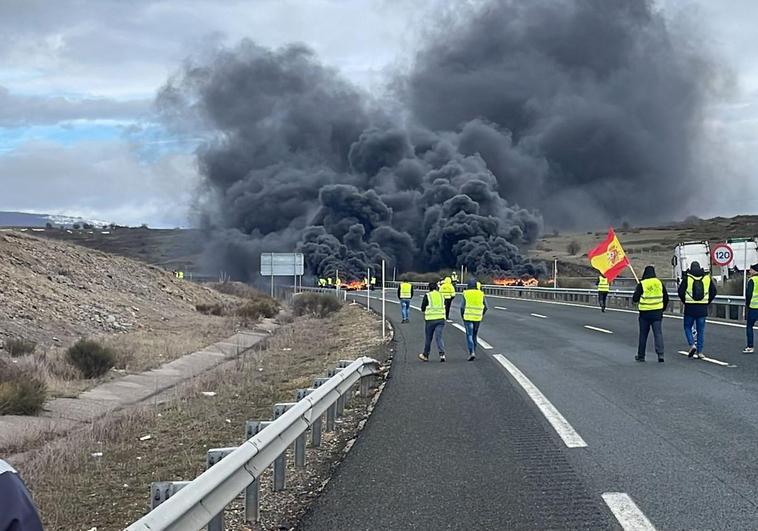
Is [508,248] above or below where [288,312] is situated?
above

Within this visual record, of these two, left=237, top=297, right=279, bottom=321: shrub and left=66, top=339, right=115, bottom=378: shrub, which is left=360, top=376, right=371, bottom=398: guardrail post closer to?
left=66, top=339, right=115, bottom=378: shrub

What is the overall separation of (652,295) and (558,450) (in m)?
7.43

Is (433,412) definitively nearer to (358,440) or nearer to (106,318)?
(358,440)

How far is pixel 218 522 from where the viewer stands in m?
4.49

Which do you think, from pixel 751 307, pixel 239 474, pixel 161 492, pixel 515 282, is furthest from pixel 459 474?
pixel 515 282

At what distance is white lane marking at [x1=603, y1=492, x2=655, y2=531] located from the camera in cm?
476

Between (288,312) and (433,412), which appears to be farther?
(288,312)

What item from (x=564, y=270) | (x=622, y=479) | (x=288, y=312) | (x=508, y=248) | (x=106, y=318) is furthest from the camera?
(x=564, y=270)

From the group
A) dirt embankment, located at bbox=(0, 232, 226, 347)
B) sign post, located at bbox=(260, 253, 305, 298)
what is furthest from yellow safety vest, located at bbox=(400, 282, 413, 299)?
sign post, located at bbox=(260, 253, 305, 298)

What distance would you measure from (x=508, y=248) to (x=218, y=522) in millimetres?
71727

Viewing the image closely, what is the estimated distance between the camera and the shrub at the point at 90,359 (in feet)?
55.9

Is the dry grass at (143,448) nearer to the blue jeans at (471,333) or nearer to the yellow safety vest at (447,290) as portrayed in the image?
the blue jeans at (471,333)

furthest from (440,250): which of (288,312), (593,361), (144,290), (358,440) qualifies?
(358,440)

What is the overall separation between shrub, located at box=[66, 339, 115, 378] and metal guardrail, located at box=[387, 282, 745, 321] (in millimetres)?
16818
